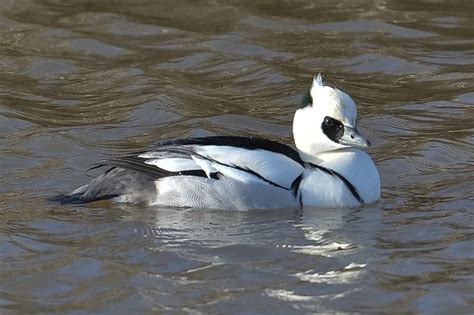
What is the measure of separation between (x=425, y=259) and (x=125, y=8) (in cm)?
750

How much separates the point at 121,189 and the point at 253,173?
0.93 meters

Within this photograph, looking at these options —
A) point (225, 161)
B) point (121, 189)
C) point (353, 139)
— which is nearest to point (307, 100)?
point (353, 139)

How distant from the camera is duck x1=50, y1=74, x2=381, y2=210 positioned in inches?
357

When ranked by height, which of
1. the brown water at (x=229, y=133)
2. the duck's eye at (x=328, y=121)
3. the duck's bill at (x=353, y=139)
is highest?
the duck's eye at (x=328, y=121)

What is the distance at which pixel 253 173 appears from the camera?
29.6 ft

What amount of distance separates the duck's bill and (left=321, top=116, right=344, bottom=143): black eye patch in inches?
1.4

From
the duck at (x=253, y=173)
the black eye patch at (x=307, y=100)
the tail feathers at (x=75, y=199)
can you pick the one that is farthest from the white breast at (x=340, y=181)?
the tail feathers at (x=75, y=199)

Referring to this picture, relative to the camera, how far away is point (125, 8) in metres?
14.8

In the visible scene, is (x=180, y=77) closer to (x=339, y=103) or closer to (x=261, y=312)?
(x=339, y=103)

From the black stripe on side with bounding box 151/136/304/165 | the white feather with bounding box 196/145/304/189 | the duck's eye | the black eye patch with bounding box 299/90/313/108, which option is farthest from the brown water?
the black eye patch with bounding box 299/90/313/108

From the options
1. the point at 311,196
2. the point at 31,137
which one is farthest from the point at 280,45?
the point at 311,196

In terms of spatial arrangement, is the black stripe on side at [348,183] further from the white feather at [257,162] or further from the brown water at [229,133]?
the white feather at [257,162]

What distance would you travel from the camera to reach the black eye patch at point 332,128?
369 inches

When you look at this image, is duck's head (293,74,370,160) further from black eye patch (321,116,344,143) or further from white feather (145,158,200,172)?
white feather (145,158,200,172)
